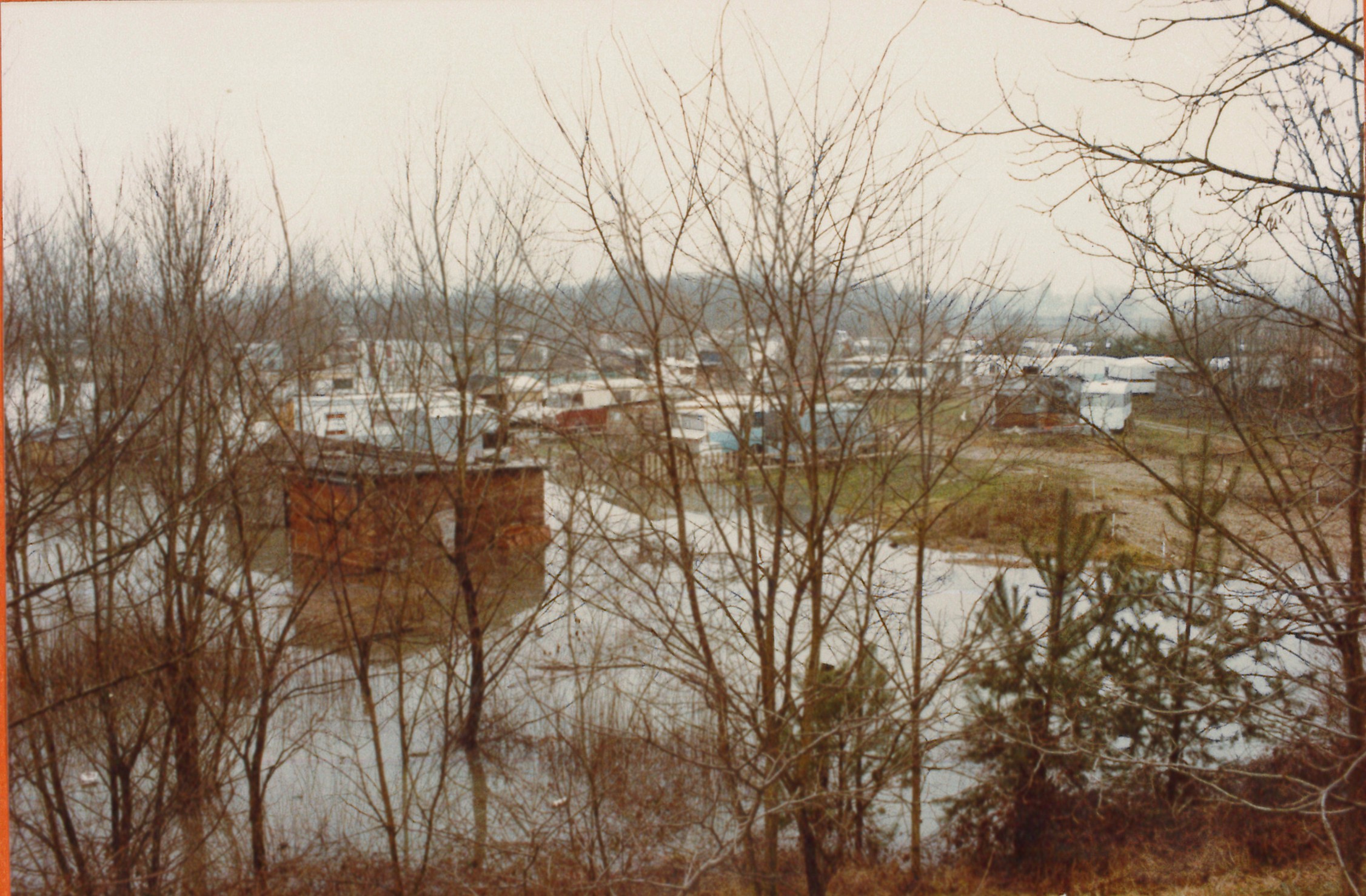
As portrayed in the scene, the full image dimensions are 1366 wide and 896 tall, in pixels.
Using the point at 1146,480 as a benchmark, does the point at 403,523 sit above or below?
below

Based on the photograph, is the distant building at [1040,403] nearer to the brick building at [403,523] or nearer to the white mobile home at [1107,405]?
the white mobile home at [1107,405]

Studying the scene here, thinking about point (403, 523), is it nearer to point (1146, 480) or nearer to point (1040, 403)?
point (1040, 403)

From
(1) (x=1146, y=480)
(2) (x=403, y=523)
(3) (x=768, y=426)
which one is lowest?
(2) (x=403, y=523)

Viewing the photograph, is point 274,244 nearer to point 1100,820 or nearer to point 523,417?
point 523,417

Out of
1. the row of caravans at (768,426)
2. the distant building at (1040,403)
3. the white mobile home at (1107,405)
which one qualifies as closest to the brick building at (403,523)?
the row of caravans at (768,426)

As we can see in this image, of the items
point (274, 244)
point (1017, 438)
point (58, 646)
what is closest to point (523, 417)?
point (274, 244)

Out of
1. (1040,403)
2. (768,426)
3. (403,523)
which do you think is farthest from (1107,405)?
(403,523)

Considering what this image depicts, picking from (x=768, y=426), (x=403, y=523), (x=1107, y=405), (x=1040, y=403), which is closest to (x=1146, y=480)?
(x=1107, y=405)

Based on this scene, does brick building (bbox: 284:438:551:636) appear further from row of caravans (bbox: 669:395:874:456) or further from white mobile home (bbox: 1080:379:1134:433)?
white mobile home (bbox: 1080:379:1134:433)

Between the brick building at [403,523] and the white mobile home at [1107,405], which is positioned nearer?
the white mobile home at [1107,405]

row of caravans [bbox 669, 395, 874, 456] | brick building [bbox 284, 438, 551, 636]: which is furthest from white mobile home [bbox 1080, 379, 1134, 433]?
brick building [bbox 284, 438, 551, 636]

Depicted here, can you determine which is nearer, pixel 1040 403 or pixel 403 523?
pixel 1040 403
